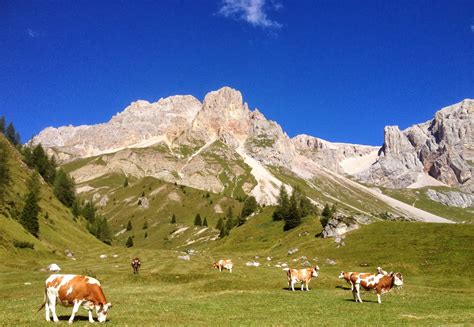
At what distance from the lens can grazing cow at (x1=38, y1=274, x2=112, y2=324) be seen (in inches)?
981

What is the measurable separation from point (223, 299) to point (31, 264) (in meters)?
54.2

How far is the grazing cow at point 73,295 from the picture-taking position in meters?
24.9

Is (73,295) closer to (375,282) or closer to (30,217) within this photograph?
(375,282)

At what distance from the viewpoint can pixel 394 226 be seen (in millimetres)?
106250

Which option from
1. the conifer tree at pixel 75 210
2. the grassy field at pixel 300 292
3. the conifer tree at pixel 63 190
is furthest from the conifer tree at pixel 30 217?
the conifer tree at pixel 63 190

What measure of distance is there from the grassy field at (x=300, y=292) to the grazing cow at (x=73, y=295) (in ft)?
3.17

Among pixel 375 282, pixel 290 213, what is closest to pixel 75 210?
pixel 290 213

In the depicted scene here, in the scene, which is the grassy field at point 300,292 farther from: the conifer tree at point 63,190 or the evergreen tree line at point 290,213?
the conifer tree at point 63,190

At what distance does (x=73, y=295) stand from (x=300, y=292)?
1153 inches

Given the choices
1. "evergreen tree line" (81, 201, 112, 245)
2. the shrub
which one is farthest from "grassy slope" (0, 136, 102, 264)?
"evergreen tree line" (81, 201, 112, 245)

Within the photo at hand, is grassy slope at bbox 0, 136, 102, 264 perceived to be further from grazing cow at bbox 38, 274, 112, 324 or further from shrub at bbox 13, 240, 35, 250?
grazing cow at bbox 38, 274, 112, 324

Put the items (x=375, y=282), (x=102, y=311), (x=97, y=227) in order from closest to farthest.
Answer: (x=102, y=311) → (x=375, y=282) → (x=97, y=227)

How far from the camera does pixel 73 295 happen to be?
25.0 metres

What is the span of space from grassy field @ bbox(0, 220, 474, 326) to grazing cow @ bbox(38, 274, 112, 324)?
0.97 meters
